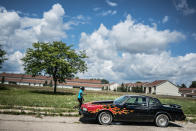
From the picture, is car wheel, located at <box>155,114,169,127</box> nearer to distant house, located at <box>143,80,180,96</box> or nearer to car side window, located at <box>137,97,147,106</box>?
car side window, located at <box>137,97,147,106</box>

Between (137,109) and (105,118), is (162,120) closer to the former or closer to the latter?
(137,109)

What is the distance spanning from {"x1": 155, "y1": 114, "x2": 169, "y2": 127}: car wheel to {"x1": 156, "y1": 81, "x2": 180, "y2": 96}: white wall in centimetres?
7026

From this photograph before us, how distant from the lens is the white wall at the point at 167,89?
74594mm

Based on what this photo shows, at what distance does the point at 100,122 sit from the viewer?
795cm

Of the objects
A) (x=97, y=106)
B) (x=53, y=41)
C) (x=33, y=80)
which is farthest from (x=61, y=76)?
(x=33, y=80)

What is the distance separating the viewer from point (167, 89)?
75.7m

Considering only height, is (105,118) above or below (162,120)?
above

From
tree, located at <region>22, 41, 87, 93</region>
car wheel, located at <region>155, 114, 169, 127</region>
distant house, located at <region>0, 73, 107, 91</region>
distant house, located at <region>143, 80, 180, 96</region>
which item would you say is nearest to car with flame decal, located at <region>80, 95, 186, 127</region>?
car wheel, located at <region>155, 114, 169, 127</region>

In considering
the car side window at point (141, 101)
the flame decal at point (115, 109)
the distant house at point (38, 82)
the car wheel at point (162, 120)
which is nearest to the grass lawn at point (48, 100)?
the flame decal at point (115, 109)

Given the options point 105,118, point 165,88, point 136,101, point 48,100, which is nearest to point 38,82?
point 165,88

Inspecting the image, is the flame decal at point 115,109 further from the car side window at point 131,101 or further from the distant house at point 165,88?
the distant house at point 165,88

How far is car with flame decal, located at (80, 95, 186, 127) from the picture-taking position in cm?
803

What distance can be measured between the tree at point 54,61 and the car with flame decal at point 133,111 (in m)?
22.5

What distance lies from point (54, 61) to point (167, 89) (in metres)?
62.2
